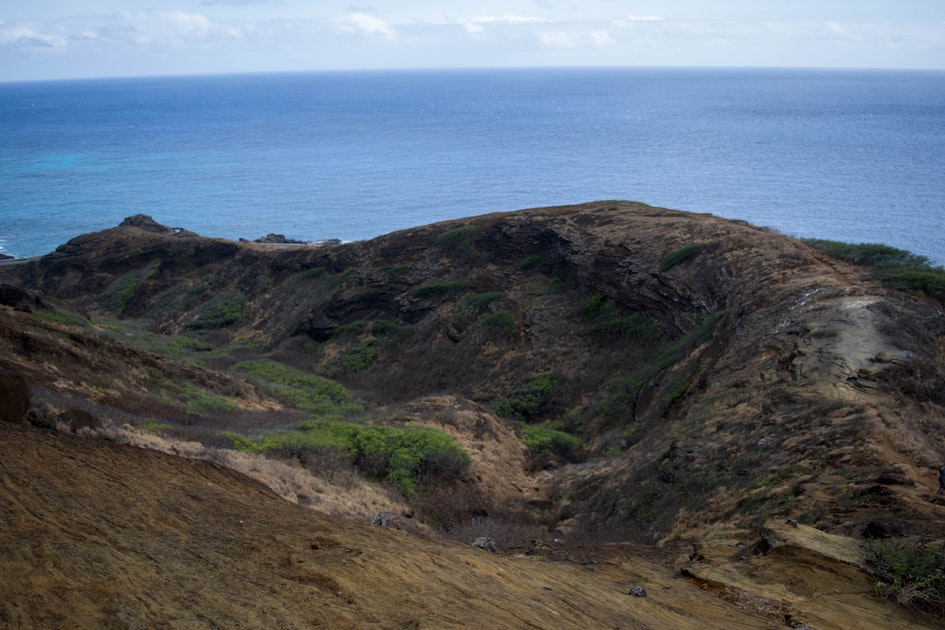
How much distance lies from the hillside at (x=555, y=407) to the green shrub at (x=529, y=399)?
10cm

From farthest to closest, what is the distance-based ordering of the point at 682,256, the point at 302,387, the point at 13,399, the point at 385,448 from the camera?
the point at 302,387 → the point at 682,256 → the point at 385,448 → the point at 13,399

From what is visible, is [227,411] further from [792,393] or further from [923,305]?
[923,305]

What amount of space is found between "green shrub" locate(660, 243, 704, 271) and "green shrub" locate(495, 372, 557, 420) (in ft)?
19.1

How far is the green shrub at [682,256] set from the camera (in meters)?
23.9

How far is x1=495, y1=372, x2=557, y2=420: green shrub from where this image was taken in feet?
76.4

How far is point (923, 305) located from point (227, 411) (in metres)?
18.6

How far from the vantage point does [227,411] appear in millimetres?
19328

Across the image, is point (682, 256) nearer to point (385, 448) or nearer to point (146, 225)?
point (385, 448)

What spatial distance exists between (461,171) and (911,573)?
90.0m

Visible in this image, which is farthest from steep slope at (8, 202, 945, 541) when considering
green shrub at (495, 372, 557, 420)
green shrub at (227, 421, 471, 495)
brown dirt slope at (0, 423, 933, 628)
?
green shrub at (227, 421, 471, 495)

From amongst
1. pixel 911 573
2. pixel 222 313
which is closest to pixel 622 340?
pixel 911 573

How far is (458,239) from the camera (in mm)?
Answer: 32906

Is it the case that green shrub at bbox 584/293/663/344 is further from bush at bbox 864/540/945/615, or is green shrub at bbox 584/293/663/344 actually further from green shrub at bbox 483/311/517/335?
bush at bbox 864/540/945/615

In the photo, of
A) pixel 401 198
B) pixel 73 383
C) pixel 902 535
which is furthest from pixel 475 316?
pixel 401 198
